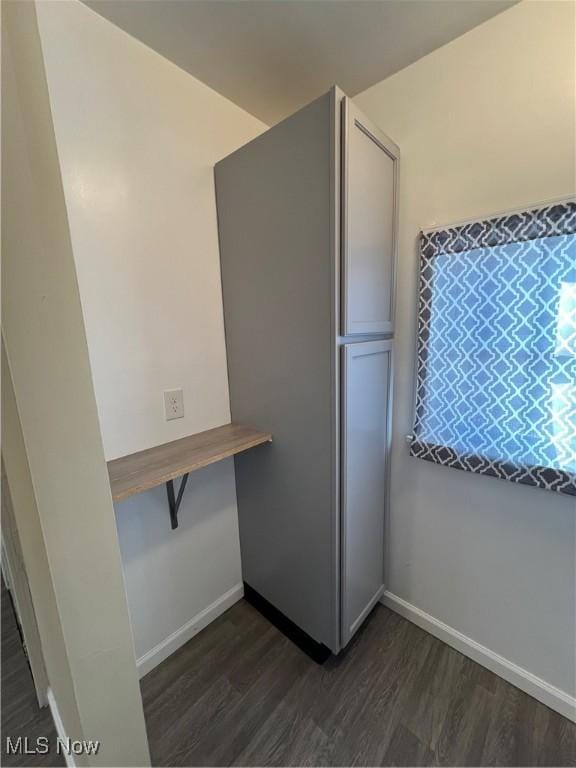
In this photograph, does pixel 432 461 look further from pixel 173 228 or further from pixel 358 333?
pixel 173 228

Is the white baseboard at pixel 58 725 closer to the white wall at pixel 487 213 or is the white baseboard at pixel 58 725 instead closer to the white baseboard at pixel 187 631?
the white baseboard at pixel 187 631

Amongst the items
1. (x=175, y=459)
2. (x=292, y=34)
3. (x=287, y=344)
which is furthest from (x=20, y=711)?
(x=292, y=34)

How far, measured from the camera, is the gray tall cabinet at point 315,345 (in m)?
1.11

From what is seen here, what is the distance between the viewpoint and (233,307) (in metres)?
1.49

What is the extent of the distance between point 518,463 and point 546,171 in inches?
40.5

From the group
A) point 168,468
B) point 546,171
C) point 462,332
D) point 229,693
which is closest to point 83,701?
point 168,468

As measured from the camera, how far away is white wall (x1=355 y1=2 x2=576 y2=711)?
1056 mm

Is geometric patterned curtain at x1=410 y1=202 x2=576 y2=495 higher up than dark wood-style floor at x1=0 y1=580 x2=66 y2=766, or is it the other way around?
geometric patterned curtain at x1=410 y1=202 x2=576 y2=495

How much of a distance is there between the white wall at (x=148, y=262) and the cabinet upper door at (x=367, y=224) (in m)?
0.68

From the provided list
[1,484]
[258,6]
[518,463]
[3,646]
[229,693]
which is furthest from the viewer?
[3,646]

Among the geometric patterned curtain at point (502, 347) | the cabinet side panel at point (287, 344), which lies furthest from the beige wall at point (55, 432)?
the geometric patterned curtain at point (502, 347)

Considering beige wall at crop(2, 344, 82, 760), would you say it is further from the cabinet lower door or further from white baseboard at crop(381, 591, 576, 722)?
white baseboard at crop(381, 591, 576, 722)

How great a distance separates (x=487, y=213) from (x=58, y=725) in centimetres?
246

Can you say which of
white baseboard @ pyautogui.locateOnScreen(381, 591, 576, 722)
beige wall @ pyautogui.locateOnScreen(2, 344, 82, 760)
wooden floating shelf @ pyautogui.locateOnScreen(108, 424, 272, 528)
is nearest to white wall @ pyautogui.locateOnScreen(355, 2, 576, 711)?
white baseboard @ pyautogui.locateOnScreen(381, 591, 576, 722)
